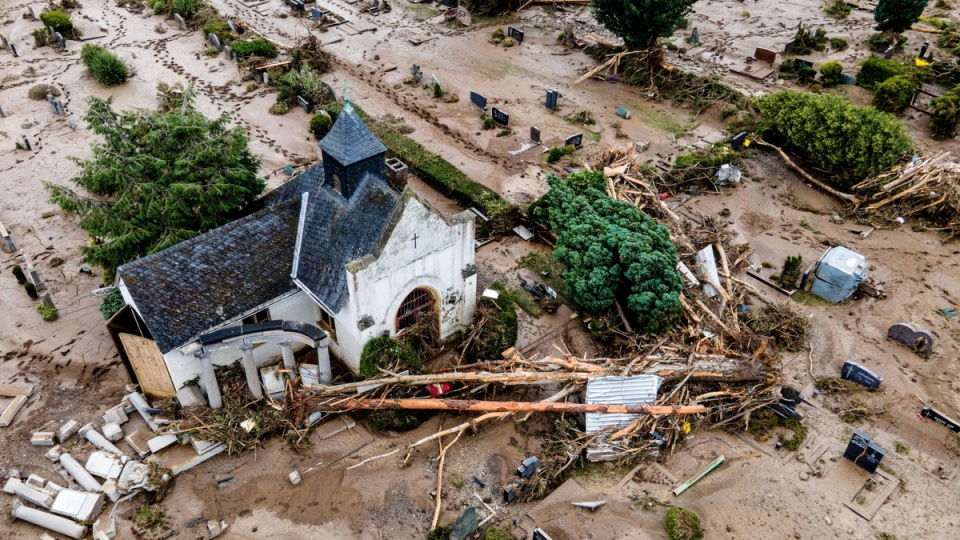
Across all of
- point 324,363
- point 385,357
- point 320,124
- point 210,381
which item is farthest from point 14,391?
point 320,124

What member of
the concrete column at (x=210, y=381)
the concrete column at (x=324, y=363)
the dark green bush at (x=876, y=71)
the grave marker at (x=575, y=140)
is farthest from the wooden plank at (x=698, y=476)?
the dark green bush at (x=876, y=71)

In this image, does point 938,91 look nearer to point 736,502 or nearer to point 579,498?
point 736,502

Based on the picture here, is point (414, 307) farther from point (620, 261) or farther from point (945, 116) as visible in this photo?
point (945, 116)

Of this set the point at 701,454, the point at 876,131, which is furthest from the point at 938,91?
the point at 701,454

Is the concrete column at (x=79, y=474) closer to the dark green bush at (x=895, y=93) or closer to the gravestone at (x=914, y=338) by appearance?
the gravestone at (x=914, y=338)

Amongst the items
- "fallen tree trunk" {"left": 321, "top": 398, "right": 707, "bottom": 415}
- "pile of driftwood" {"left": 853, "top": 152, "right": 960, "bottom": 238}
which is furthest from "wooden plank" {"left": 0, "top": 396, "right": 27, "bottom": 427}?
"pile of driftwood" {"left": 853, "top": 152, "right": 960, "bottom": 238}
